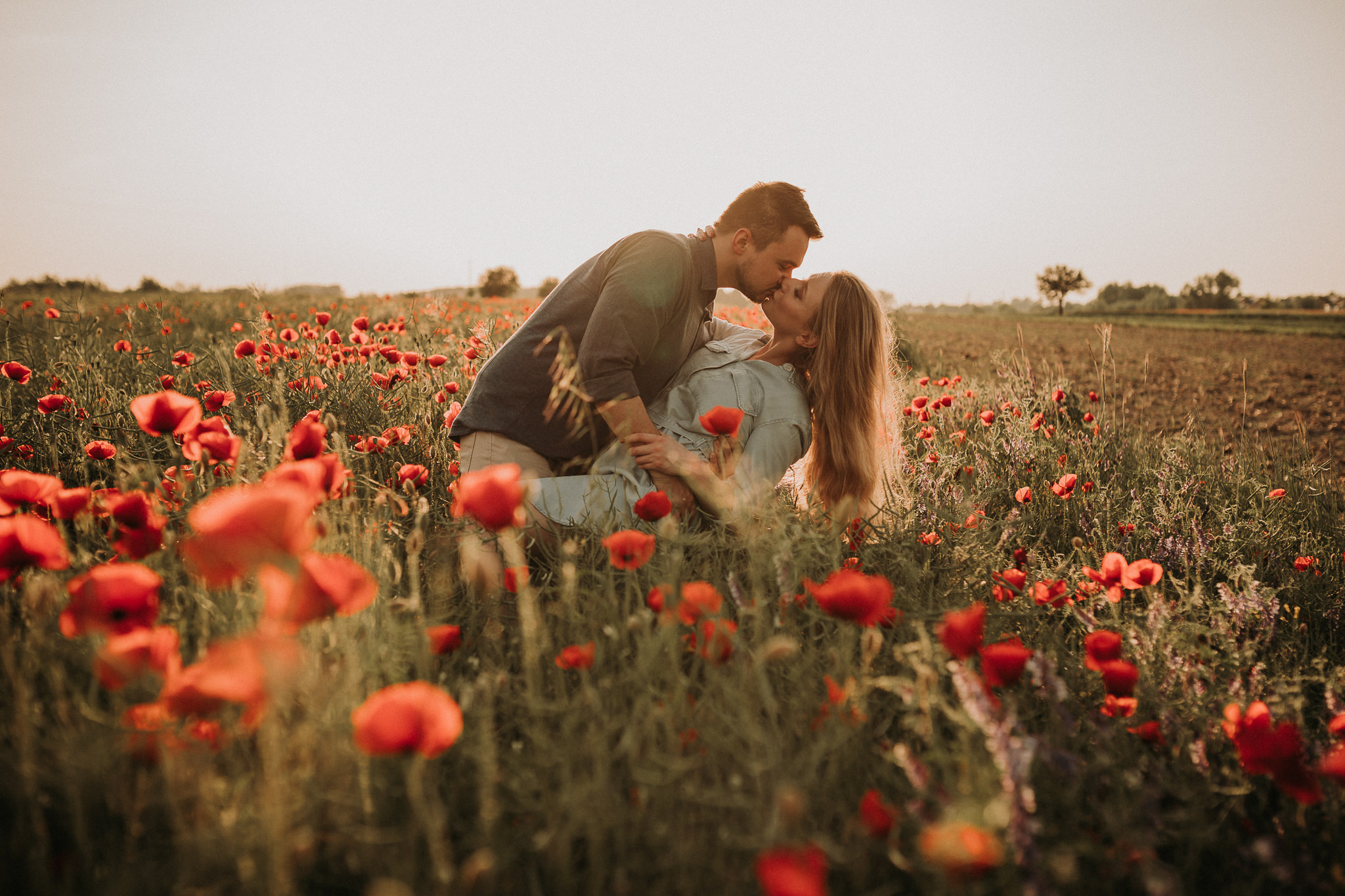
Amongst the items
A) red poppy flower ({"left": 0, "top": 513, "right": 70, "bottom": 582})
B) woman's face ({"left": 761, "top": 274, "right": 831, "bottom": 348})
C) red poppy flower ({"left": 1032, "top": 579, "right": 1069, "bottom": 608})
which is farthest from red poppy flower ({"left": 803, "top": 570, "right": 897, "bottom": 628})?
woman's face ({"left": 761, "top": 274, "right": 831, "bottom": 348})

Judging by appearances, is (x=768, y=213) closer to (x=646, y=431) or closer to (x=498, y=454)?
(x=646, y=431)

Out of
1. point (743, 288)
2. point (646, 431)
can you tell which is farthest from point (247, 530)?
point (743, 288)

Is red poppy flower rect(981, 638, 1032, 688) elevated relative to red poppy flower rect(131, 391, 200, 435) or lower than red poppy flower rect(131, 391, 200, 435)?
lower

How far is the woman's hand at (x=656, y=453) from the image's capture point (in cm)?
226

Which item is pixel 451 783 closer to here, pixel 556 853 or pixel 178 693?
pixel 556 853

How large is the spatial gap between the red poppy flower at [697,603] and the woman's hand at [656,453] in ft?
3.49

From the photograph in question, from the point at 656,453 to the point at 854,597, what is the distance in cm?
125

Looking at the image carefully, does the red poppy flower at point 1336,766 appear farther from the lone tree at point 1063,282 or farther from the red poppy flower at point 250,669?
the lone tree at point 1063,282

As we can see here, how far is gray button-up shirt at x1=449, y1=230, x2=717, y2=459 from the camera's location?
2.31 metres

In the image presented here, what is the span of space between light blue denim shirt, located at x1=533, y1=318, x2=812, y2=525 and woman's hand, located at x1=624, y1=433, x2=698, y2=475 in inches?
3.1

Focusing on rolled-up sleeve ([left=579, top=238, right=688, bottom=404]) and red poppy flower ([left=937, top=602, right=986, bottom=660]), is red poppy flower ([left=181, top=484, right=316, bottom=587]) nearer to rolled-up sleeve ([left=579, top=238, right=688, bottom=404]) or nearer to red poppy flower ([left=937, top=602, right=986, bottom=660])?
red poppy flower ([left=937, top=602, right=986, bottom=660])

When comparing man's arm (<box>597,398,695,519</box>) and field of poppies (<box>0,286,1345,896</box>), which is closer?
field of poppies (<box>0,286,1345,896</box>)

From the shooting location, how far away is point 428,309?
3.75 metres

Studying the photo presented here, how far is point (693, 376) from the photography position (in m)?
2.72
